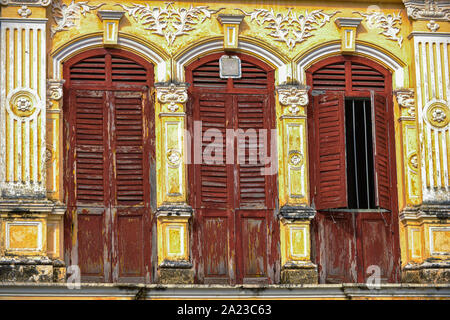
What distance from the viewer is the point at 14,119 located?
1591cm

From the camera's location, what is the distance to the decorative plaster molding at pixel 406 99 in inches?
657

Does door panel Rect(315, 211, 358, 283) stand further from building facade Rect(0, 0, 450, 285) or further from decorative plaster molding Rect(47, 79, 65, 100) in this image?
decorative plaster molding Rect(47, 79, 65, 100)

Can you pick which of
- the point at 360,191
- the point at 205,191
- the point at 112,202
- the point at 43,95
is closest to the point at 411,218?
the point at 360,191

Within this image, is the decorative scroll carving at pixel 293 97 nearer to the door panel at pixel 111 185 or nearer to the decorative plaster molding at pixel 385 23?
the decorative plaster molding at pixel 385 23

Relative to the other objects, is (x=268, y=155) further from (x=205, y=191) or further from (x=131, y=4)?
(x=131, y=4)

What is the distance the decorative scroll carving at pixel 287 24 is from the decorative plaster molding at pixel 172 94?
1.28 meters

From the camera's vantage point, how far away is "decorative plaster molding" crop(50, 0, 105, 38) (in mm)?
16391

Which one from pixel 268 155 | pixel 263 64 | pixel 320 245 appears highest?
pixel 263 64

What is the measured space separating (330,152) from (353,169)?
64 cm

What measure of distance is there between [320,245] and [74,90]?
3.43 meters

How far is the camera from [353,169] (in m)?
17.0

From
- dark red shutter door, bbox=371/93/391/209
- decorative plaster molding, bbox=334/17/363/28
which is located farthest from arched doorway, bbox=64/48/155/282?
dark red shutter door, bbox=371/93/391/209

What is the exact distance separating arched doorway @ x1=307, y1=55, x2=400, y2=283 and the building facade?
19 mm

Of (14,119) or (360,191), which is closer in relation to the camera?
(14,119)
